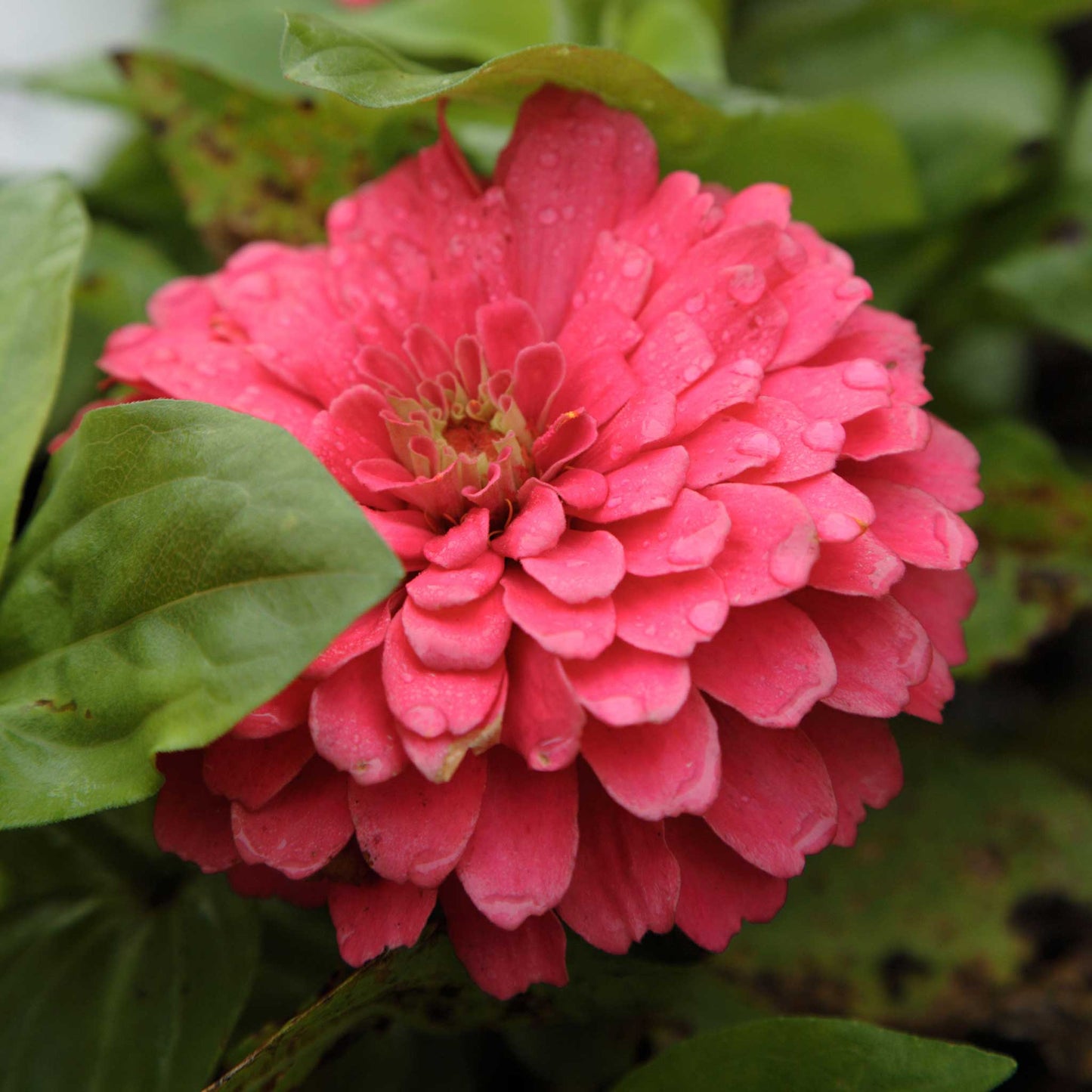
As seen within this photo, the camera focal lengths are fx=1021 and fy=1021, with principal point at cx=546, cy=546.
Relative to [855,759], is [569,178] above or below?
above

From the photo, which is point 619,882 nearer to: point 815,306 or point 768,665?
point 768,665

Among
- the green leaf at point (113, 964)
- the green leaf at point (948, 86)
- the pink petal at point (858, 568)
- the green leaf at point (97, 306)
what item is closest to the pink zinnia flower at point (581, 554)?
the pink petal at point (858, 568)

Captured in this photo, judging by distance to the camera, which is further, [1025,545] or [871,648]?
[1025,545]

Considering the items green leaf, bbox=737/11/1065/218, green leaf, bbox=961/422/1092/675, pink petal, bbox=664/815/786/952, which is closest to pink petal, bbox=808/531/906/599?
pink petal, bbox=664/815/786/952

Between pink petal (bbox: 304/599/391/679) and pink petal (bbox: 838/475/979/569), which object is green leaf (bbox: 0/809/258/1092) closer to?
pink petal (bbox: 304/599/391/679)

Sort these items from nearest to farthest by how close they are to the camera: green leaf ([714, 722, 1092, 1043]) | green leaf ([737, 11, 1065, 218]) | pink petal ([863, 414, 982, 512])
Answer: pink petal ([863, 414, 982, 512]) < green leaf ([714, 722, 1092, 1043]) < green leaf ([737, 11, 1065, 218])

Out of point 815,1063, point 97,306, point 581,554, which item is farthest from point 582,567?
point 97,306

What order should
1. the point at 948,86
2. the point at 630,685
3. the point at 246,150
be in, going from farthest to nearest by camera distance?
the point at 948,86 < the point at 246,150 < the point at 630,685
